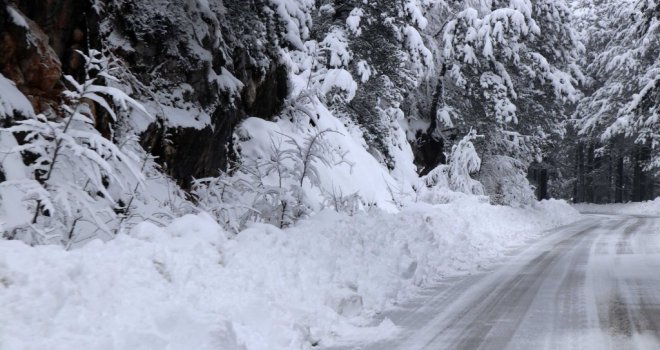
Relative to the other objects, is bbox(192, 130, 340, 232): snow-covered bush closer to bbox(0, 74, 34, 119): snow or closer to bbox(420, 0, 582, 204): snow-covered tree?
bbox(0, 74, 34, 119): snow

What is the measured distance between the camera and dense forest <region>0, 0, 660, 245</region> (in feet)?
17.4

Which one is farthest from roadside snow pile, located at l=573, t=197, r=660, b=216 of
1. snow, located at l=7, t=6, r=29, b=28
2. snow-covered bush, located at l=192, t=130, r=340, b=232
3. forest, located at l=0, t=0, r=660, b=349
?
snow, located at l=7, t=6, r=29, b=28

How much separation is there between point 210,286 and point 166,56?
221 inches

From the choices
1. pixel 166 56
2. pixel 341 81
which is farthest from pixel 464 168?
pixel 166 56

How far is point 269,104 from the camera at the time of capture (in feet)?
44.2

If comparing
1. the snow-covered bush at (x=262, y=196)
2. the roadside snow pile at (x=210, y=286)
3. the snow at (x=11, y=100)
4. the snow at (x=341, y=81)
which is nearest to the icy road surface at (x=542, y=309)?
the roadside snow pile at (x=210, y=286)

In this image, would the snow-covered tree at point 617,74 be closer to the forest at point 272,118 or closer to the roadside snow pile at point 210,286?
the forest at point 272,118

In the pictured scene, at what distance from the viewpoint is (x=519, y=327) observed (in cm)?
588

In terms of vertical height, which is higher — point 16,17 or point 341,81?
point 341,81

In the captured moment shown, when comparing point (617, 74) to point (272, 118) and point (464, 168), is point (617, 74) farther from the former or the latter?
point (272, 118)

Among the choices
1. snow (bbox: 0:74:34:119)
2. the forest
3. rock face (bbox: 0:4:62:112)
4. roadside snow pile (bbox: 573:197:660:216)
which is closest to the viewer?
the forest

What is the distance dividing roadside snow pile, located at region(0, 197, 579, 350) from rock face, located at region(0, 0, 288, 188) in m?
2.72

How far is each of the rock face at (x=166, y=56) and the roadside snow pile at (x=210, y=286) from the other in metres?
2.72

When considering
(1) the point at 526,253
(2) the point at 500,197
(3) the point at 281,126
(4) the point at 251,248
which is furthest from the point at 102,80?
(2) the point at 500,197
